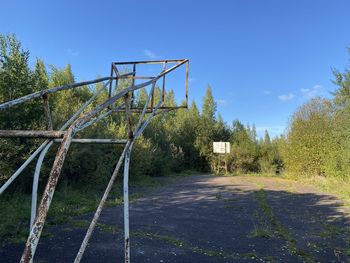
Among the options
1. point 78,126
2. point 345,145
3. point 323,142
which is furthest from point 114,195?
point 323,142

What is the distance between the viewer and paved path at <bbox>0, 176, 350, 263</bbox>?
5016 mm

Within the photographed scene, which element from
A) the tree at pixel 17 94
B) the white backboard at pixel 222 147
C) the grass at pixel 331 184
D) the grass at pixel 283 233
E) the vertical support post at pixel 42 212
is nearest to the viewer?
the vertical support post at pixel 42 212

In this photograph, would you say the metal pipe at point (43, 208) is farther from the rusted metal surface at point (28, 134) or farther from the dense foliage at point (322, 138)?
the dense foliage at point (322, 138)

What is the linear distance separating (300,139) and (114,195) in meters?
12.4

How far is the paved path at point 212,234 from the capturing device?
5.02m

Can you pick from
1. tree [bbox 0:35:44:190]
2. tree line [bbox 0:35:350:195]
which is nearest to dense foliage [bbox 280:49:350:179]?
tree line [bbox 0:35:350:195]

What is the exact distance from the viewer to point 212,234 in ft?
20.9

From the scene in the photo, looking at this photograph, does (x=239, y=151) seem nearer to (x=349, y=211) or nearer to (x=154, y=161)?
(x=154, y=161)

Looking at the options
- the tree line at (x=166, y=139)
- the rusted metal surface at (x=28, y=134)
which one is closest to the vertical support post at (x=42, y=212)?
the rusted metal surface at (x=28, y=134)

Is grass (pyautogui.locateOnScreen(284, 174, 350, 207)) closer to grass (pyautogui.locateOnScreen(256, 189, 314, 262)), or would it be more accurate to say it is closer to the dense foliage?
the dense foliage

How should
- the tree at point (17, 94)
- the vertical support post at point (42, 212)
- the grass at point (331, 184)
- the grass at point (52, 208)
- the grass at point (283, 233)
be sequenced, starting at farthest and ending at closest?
1. the grass at point (331, 184)
2. the tree at point (17, 94)
3. the grass at point (52, 208)
4. the grass at point (283, 233)
5. the vertical support post at point (42, 212)

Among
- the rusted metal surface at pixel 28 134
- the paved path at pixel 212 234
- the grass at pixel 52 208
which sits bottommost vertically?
the paved path at pixel 212 234

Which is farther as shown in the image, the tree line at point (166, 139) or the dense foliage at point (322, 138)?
the dense foliage at point (322, 138)

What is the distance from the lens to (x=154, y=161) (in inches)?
824
